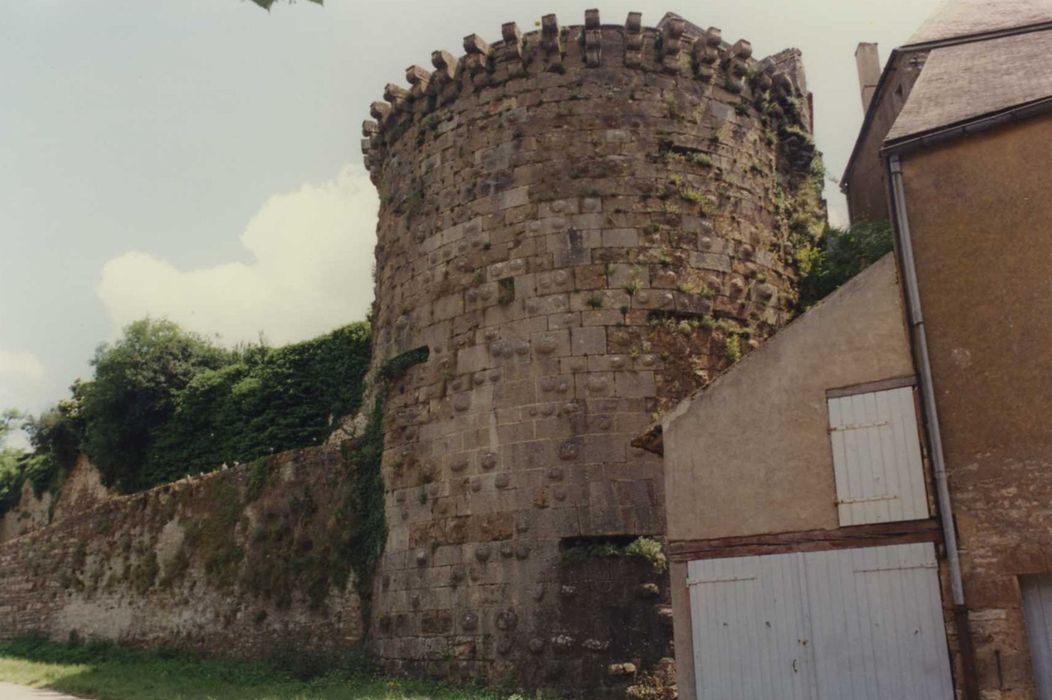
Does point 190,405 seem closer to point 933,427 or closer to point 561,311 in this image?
point 561,311

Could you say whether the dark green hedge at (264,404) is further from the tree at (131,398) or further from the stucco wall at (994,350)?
the stucco wall at (994,350)

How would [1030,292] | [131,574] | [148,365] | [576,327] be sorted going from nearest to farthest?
[1030,292] → [576,327] → [131,574] → [148,365]

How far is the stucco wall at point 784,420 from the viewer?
8.16 metres

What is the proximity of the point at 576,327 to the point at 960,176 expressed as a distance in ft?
15.8

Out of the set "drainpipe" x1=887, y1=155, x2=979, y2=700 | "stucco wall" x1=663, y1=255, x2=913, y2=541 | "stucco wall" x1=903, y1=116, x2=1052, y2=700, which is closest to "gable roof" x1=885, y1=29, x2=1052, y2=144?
"stucco wall" x1=903, y1=116, x2=1052, y2=700

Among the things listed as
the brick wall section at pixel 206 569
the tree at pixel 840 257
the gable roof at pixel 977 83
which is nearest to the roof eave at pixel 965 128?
the gable roof at pixel 977 83

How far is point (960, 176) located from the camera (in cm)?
820

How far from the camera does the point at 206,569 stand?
15703 mm

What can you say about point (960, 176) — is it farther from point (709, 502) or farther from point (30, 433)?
point (30, 433)

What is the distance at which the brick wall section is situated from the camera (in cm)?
1392

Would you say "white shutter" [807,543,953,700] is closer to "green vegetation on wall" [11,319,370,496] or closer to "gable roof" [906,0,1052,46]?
"gable roof" [906,0,1052,46]

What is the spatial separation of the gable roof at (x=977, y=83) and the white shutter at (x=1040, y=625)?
149 inches

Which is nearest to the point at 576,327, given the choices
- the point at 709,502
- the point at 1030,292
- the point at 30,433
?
the point at 709,502

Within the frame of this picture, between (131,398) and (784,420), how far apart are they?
18565 millimetres
